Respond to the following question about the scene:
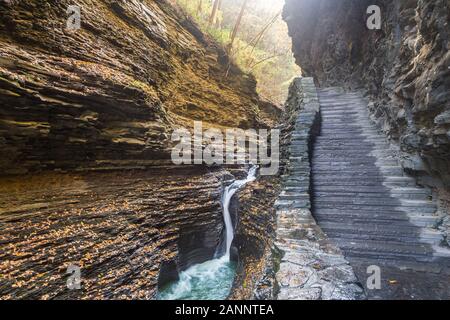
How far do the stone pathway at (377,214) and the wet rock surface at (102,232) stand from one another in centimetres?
398

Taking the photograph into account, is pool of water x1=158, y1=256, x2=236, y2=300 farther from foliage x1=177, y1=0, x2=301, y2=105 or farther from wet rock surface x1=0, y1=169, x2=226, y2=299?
foliage x1=177, y1=0, x2=301, y2=105

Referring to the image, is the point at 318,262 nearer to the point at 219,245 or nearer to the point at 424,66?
the point at 424,66

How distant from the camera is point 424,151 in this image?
531 centimetres

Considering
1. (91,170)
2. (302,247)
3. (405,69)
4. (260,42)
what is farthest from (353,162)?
(260,42)

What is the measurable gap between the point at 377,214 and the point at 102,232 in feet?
20.2

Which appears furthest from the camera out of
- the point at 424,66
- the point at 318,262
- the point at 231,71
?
the point at 231,71

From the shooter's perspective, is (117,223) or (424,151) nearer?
(424,151)

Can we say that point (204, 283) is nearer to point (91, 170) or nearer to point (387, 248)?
point (91, 170)

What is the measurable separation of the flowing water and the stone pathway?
333 centimetres

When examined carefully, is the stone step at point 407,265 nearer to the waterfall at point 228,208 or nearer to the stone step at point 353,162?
the stone step at point 353,162

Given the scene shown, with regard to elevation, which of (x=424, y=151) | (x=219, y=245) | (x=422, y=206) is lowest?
(x=219, y=245)

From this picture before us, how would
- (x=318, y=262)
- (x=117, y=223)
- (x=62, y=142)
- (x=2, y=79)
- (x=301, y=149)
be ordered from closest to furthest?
(x=318, y=262) < (x=2, y=79) < (x=117, y=223) < (x=62, y=142) < (x=301, y=149)

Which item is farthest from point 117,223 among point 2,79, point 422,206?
point 422,206

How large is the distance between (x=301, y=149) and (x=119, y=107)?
5.50 meters
